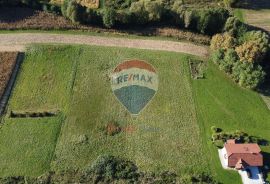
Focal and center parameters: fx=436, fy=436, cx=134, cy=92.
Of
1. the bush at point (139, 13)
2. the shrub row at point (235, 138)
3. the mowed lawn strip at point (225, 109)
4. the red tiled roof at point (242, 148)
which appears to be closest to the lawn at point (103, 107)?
the mowed lawn strip at point (225, 109)

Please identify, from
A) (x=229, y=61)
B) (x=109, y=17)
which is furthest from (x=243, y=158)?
(x=109, y=17)

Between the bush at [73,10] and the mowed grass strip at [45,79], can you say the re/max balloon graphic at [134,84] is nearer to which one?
the mowed grass strip at [45,79]

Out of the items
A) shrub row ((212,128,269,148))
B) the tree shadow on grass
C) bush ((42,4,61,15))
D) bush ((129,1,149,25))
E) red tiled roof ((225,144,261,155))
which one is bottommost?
shrub row ((212,128,269,148))

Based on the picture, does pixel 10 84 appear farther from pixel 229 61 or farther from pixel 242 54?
pixel 242 54

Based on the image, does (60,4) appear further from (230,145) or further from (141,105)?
(230,145)

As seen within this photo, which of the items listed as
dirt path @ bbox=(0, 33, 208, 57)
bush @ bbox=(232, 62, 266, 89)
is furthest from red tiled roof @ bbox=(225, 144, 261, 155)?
dirt path @ bbox=(0, 33, 208, 57)

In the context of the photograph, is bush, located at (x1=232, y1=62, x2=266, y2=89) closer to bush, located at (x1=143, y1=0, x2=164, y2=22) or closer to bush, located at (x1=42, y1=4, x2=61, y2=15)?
bush, located at (x1=143, y1=0, x2=164, y2=22)

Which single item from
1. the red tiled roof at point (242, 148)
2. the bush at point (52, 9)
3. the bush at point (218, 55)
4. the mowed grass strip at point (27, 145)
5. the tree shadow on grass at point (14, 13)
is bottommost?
the mowed grass strip at point (27, 145)
